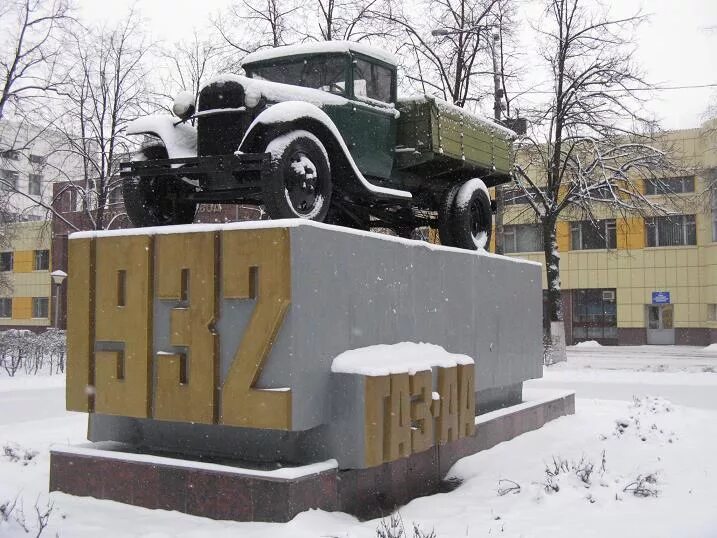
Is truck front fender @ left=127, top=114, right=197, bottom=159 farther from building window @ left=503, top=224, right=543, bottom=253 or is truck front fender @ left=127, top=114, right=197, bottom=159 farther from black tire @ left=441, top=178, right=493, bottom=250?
building window @ left=503, top=224, right=543, bottom=253

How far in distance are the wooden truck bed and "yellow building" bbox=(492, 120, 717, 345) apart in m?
22.4

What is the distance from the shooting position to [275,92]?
653 cm

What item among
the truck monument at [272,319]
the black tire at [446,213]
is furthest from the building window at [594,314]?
the truck monument at [272,319]

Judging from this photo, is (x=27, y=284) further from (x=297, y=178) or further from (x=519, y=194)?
(x=297, y=178)

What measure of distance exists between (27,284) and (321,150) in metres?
44.1

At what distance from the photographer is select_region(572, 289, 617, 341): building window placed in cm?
3441

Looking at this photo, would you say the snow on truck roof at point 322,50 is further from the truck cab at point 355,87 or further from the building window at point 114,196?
the building window at point 114,196

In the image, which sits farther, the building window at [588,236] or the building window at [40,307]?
the building window at [40,307]

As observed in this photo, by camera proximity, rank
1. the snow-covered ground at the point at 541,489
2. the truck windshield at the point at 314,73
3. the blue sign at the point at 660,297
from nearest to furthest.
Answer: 1. the snow-covered ground at the point at 541,489
2. the truck windshield at the point at 314,73
3. the blue sign at the point at 660,297

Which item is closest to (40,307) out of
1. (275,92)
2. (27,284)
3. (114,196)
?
(27,284)

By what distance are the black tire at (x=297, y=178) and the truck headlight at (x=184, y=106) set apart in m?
1.31

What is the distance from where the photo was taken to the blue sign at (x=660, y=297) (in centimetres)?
3294

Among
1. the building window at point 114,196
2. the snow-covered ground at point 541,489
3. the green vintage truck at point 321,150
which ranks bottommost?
the snow-covered ground at point 541,489

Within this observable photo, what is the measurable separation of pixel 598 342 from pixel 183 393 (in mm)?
A: 31412
